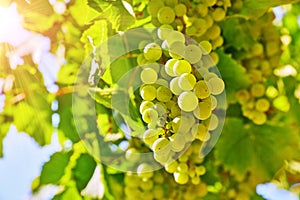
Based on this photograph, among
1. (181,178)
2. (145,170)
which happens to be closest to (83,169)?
(145,170)

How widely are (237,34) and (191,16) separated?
0.31m

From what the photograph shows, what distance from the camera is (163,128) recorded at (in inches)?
41.8

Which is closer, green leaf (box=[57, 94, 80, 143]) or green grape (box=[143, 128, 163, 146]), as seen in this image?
green grape (box=[143, 128, 163, 146])

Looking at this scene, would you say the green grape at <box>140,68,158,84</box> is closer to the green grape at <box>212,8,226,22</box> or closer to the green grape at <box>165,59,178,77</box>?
the green grape at <box>165,59,178,77</box>

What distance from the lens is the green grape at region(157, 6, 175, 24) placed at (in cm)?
118

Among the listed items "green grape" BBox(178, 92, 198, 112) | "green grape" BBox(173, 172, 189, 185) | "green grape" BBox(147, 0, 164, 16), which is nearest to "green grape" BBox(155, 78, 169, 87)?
"green grape" BBox(178, 92, 198, 112)

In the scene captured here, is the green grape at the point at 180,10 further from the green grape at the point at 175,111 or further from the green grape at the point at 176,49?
the green grape at the point at 175,111

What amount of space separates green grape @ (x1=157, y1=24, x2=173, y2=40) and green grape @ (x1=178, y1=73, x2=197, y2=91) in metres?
0.17

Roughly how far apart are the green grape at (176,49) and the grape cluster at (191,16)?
0.09 m

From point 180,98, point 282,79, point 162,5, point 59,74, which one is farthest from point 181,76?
point 282,79

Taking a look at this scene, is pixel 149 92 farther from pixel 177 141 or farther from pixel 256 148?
pixel 256 148

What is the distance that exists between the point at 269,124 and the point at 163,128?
2.27 ft

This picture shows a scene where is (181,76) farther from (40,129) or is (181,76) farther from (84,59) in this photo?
(40,129)

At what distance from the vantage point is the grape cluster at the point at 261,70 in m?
1.55
